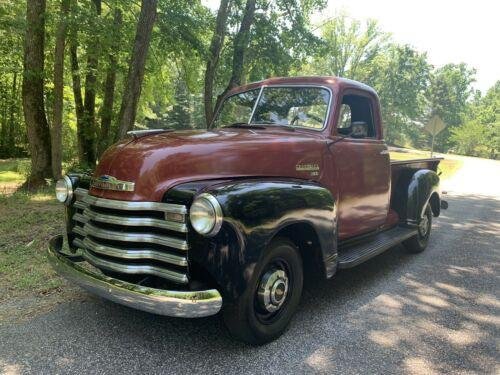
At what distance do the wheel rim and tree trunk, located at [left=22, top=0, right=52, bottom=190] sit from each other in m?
8.26

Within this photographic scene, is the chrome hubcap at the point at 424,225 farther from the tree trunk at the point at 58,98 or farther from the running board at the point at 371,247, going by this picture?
the tree trunk at the point at 58,98

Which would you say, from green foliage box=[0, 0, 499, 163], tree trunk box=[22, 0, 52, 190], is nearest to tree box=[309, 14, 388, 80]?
green foliage box=[0, 0, 499, 163]

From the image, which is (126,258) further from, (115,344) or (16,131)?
(16,131)

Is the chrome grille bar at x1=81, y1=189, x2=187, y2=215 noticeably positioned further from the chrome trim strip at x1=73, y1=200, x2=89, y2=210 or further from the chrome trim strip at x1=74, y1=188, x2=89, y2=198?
the chrome trim strip at x1=74, y1=188, x2=89, y2=198

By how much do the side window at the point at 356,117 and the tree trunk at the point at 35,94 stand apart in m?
7.47

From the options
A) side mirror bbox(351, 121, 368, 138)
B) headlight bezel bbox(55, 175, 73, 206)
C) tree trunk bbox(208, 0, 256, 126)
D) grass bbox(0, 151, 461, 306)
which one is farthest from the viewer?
tree trunk bbox(208, 0, 256, 126)

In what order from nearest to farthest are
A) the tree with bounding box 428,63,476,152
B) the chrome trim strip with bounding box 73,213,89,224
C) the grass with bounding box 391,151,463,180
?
the chrome trim strip with bounding box 73,213,89,224, the grass with bounding box 391,151,463,180, the tree with bounding box 428,63,476,152

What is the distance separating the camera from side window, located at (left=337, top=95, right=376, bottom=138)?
438 centimetres

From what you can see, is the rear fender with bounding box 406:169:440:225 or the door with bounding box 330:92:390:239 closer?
the door with bounding box 330:92:390:239

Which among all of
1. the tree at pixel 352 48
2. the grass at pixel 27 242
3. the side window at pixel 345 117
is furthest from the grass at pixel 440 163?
the tree at pixel 352 48

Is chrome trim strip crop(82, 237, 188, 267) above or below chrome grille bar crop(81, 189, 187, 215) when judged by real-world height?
below

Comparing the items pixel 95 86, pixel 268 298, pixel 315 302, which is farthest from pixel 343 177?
pixel 95 86

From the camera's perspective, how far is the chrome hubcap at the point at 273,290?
3.13 metres

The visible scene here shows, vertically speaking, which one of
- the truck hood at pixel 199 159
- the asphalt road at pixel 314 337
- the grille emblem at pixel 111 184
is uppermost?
the truck hood at pixel 199 159
